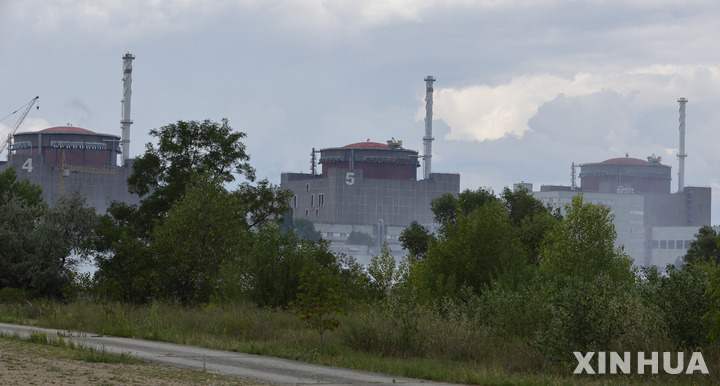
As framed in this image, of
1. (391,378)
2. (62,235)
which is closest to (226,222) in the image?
(62,235)

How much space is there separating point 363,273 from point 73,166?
6342 inches

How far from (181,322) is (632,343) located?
12922 mm

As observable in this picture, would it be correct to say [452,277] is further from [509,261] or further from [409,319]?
[409,319]

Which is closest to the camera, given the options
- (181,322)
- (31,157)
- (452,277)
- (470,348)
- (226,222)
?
(470,348)

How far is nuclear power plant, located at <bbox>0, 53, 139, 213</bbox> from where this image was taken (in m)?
187

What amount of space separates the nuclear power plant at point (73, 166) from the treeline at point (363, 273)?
12854 cm

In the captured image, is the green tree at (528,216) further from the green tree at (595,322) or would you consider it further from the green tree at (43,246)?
the green tree at (595,322)

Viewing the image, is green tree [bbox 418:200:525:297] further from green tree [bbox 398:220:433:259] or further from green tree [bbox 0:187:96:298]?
green tree [bbox 398:220:433:259]

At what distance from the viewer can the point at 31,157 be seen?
188 meters

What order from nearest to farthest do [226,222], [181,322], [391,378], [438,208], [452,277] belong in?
1. [391,378]
2. [181,322]
3. [452,277]
4. [226,222]
5. [438,208]

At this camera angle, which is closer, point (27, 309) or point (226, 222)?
point (27, 309)

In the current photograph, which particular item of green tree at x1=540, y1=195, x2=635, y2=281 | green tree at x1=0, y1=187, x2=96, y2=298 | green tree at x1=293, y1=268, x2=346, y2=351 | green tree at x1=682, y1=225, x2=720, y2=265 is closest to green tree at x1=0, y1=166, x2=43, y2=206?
green tree at x1=0, y1=187, x2=96, y2=298

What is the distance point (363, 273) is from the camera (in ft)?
138

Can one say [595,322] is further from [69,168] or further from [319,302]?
[69,168]
